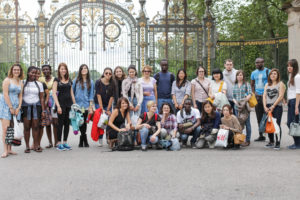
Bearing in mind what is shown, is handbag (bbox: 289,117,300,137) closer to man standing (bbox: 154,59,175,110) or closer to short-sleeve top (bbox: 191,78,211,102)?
short-sleeve top (bbox: 191,78,211,102)

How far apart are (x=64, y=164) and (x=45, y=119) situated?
1706 mm

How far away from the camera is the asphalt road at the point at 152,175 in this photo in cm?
443

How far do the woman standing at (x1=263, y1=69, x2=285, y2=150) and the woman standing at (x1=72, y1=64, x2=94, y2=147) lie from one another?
135 inches

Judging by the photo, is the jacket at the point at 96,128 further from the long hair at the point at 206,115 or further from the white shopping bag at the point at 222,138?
the white shopping bag at the point at 222,138

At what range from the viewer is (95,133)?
805cm

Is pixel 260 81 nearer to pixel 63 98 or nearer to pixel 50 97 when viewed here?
pixel 63 98

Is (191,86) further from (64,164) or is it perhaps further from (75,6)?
(75,6)

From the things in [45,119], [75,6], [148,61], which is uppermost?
[75,6]

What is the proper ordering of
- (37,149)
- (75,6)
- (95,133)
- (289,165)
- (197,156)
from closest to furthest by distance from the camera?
1. (289,165)
2. (197,156)
3. (37,149)
4. (95,133)
5. (75,6)

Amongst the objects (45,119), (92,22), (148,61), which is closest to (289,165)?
(45,119)

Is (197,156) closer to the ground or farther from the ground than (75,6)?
closer to the ground

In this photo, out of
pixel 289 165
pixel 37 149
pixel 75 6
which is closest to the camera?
pixel 289 165

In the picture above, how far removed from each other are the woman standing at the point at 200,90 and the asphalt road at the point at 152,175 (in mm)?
1312

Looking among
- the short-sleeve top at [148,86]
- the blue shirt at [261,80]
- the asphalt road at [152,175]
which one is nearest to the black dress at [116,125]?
the asphalt road at [152,175]
